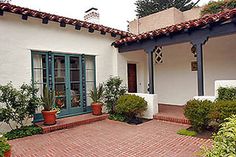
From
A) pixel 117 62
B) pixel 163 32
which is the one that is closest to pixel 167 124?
pixel 163 32

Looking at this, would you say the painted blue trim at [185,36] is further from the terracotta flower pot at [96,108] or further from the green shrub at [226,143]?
the green shrub at [226,143]

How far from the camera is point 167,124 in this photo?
264 inches

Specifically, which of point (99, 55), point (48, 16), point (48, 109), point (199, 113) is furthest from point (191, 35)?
point (48, 109)

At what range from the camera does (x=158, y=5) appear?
22.2 metres

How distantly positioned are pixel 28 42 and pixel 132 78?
5.80 m

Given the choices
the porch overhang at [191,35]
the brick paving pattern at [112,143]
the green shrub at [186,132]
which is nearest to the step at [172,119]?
the brick paving pattern at [112,143]

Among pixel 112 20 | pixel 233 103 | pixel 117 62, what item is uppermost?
pixel 112 20

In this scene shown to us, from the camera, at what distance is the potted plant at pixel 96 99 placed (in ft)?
25.9

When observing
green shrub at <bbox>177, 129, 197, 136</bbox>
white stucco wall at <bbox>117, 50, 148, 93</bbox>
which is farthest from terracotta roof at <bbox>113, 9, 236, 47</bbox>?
green shrub at <bbox>177, 129, 197, 136</bbox>

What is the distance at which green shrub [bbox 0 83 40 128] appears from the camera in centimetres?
565

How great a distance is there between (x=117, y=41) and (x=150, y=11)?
15.2 metres

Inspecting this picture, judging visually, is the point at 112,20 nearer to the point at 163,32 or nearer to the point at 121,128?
the point at 163,32

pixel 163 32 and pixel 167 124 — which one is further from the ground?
pixel 163 32

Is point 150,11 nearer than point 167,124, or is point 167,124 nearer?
point 167,124
